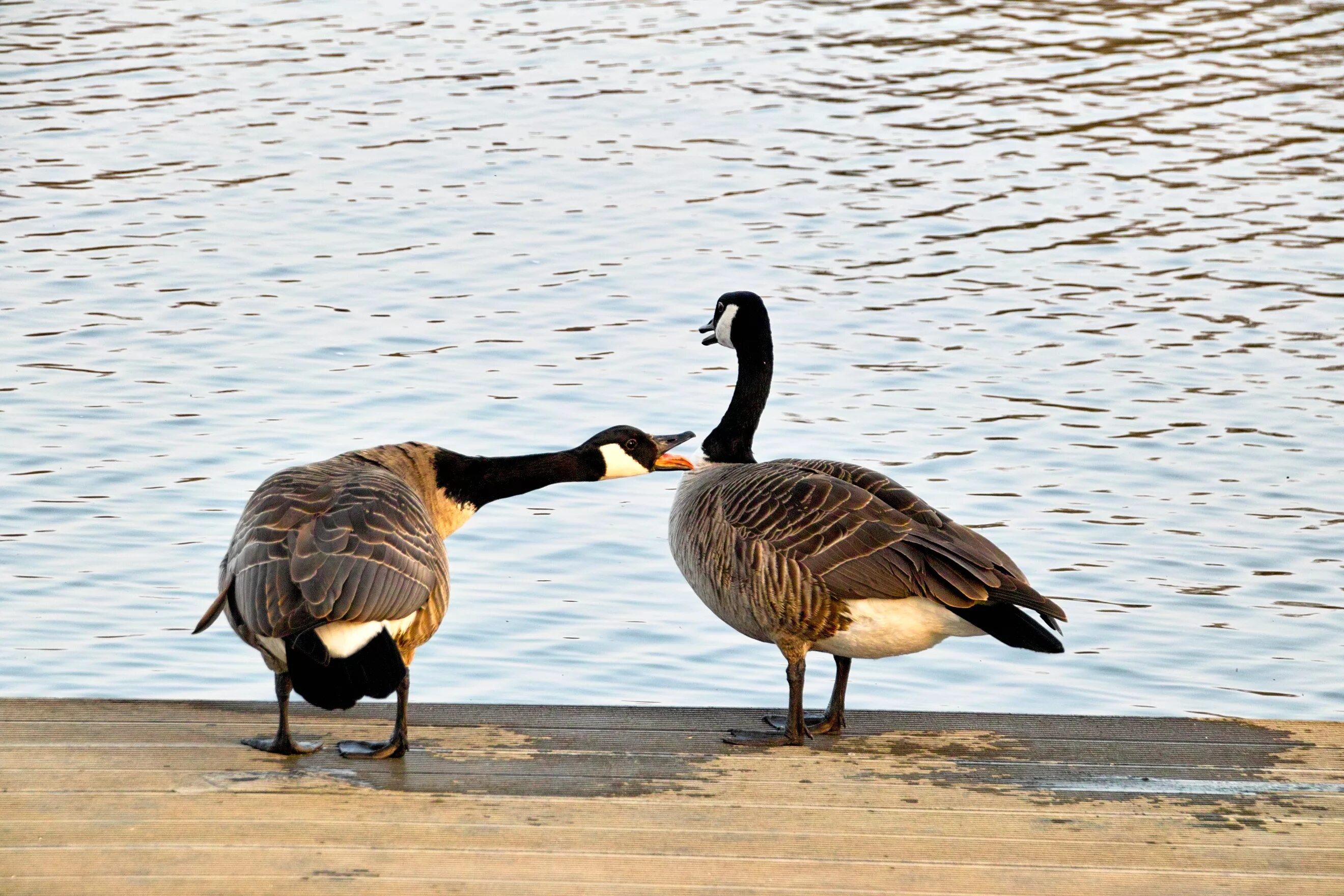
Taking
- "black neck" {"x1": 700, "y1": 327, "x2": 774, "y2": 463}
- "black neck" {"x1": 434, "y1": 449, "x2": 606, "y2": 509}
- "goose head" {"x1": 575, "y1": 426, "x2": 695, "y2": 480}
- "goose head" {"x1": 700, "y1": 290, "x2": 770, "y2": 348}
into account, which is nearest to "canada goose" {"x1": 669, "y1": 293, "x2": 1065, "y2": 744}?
"goose head" {"x1": 575, "y1": 426, "x2": 695, "y2": 480}

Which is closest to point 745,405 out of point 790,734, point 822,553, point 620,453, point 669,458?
point 669,458

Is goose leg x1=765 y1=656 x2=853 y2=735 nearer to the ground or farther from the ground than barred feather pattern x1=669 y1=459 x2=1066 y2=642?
nearer to the ground

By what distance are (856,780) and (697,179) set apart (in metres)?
10.6

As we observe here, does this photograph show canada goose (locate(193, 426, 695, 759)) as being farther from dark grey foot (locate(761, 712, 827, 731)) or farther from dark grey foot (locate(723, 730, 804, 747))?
dark grey foot (locate(761, 712, 827, 731))

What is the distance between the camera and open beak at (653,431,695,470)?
241 inches

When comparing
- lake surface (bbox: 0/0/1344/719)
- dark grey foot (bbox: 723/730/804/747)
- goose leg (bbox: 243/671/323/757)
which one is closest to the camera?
goose leg (bbox: 243/671/323/757)

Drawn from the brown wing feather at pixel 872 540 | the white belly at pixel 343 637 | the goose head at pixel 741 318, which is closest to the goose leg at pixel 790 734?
the brown wing feather at pixel 872 540

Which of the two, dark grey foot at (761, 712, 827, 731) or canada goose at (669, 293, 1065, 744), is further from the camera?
dark grey foot at (761, 712, 827, 731)

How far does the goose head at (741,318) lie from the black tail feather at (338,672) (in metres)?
2.75

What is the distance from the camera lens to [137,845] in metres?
4.23

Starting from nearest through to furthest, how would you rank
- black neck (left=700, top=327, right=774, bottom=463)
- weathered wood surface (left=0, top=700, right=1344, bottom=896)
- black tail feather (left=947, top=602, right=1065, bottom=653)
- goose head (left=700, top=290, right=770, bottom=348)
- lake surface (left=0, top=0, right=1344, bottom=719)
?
weathered wood surface (left=0, top=700, right=1344, bottom=896), black tail feather (left=947, top=602, right=1065, bottom=653), black neck (left=700, top=327, right=774, bottom=463), goose head (left=700, top=290, right=770, bottom=348), lake surface (left=0, top=0, right=1344, bottom=719)

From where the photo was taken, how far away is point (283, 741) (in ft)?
16.3

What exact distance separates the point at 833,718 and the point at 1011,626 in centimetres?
78

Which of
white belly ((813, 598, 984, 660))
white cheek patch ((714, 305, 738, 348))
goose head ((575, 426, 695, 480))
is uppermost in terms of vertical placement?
white cheek patch ((714, 305, 738, 348))
